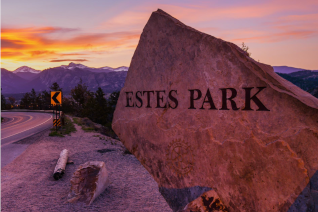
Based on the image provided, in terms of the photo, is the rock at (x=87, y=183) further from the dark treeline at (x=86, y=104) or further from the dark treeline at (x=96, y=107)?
the dark treeline at (x=96, y=107)

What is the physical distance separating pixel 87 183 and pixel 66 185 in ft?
3.84

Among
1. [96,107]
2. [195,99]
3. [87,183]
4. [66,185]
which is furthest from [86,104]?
[195,99]

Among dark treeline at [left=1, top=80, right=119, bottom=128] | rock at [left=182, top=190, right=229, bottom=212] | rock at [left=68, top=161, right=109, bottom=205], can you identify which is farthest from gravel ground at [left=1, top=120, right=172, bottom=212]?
dark treeline at [left=1, top=80, right=119, bottom=128]

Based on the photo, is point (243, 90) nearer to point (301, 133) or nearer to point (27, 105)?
point (301, 133)

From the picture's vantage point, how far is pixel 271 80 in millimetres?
2395

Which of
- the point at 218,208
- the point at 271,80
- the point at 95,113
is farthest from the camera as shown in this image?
the point at 95,113

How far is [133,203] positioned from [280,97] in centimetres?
450

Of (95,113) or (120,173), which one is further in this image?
(95,113)

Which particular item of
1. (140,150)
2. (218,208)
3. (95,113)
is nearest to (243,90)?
(218,208)

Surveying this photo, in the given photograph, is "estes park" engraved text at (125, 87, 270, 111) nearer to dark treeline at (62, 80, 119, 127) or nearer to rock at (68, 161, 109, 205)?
rock at (68, 161, 109, 205)

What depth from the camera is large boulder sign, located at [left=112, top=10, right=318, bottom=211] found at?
222cm

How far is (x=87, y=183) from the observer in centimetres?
560

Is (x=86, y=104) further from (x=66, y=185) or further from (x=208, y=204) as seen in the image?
(x=208, y=204)

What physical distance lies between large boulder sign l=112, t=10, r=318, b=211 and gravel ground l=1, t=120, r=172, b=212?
8.31ft
